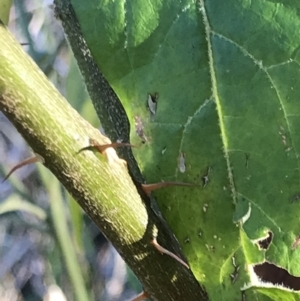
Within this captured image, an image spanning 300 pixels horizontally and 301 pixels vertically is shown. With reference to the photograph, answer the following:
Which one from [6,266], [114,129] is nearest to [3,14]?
[114,129]

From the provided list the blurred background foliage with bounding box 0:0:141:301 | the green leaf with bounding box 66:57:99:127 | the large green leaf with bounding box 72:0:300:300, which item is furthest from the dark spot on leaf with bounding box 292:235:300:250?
the blurred background foliage with bounding box 0:0:141:301

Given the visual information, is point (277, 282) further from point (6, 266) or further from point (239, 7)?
point (6, 266)

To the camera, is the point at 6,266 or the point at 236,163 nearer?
the point at 236,163

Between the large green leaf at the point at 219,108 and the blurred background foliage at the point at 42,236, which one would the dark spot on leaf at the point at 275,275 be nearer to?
the large green leaf at the point at 219,108

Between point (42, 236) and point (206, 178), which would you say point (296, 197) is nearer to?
point (206, 178)

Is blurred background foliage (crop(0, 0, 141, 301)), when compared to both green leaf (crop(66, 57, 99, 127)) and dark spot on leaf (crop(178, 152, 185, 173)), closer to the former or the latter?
green leaf (crop(66, 57, 99, 127))

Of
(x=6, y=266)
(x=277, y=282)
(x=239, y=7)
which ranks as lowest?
(x=6, y=266)

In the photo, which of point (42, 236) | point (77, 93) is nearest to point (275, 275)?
point (77, 93)
